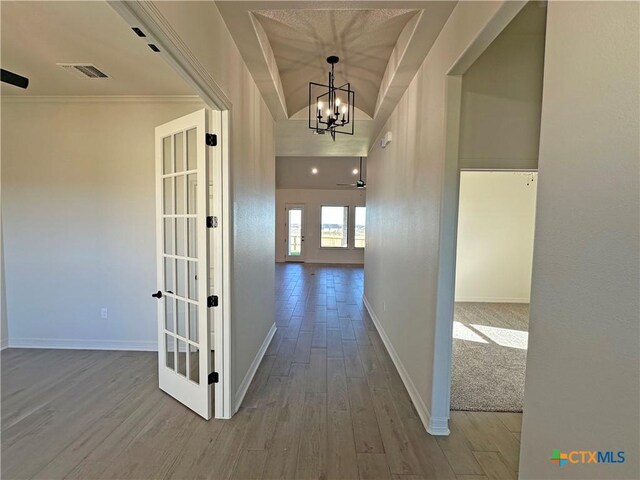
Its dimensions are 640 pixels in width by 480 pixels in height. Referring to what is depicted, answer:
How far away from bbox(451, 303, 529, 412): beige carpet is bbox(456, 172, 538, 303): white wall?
2.08ft

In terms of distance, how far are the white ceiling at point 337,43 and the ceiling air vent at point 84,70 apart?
1.42 m

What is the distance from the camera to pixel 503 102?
92.3 inches

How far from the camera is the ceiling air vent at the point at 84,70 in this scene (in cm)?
280

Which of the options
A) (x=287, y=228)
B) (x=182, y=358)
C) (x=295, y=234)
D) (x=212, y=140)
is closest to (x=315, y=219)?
(x=295, y=234)

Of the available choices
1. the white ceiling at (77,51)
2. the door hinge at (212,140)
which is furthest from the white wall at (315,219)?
the door hinge at (212,140)

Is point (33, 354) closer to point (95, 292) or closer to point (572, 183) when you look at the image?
point (95, 292)

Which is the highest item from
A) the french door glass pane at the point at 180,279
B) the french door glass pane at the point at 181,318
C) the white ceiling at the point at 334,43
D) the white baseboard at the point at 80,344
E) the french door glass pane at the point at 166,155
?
the white ceiling at the point at 334,43

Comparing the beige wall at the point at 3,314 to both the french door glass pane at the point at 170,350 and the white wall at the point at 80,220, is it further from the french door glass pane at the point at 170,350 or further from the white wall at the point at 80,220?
the french door glass pane at the point at 170,350

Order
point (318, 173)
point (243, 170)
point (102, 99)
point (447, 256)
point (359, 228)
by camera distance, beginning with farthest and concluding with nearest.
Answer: point (359, 228) < point (318, 173) < point (102, 99) < point (243, 170) < point (447, 256)

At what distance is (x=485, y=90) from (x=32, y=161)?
4.59m

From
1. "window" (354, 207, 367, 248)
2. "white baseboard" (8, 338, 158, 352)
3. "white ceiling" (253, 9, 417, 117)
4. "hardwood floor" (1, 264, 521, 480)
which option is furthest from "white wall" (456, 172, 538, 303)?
"window" (354, 207, 367, 248)

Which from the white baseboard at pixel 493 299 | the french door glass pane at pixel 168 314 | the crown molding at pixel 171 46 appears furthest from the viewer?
the white baseboard at pixel 493 299

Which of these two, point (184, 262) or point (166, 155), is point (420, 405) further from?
point (166, 155)

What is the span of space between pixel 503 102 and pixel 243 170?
2081 millimetres
